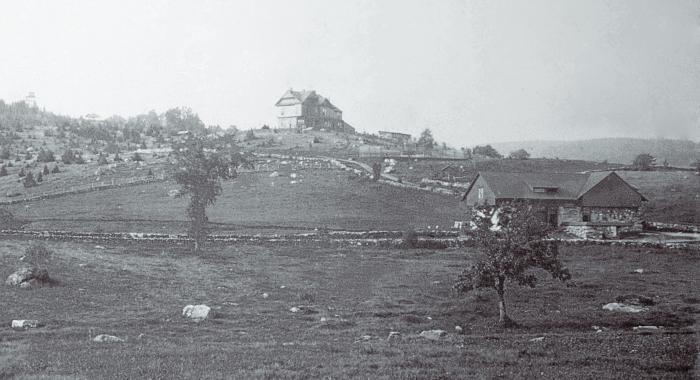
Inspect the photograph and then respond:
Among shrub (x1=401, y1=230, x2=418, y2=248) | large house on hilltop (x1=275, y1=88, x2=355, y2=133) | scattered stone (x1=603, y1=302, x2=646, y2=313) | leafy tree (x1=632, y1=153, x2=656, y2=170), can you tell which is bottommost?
scattered stone (x1=603, y1=302, x2=646, y2=313)

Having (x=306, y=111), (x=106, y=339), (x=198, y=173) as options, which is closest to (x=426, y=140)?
(x=306, y=111)

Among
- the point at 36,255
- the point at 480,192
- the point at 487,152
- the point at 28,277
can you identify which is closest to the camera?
the point at 28,277

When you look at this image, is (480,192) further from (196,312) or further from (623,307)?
(196,312)

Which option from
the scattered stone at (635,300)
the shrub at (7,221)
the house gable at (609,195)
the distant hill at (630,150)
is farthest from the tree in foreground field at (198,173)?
the distant hill at (630,150)

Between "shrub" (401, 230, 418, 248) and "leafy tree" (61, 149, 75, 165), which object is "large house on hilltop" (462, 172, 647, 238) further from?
"leafy tree" (61, 149, 75, 165)

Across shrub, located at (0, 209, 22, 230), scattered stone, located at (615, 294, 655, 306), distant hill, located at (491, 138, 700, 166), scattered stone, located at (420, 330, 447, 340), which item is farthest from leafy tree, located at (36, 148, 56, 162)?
distant hill, located at (491, 138, 700, 166)

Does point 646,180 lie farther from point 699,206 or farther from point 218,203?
point 218,203

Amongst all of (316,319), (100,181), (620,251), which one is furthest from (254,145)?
(316,319)
